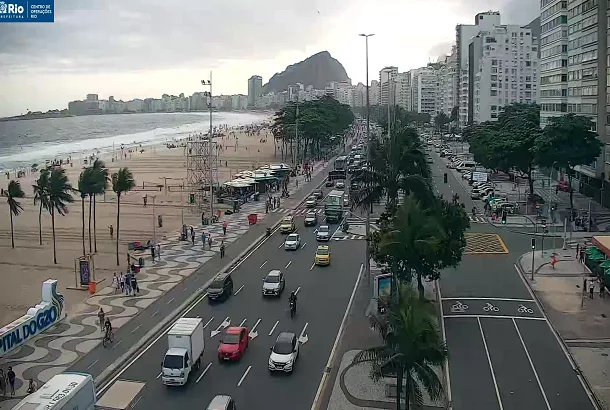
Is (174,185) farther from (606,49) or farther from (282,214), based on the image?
(606,49)

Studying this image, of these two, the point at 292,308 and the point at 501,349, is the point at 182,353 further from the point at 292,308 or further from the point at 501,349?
the point at 501,349

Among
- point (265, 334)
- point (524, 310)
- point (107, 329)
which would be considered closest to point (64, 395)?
point (107, 329)

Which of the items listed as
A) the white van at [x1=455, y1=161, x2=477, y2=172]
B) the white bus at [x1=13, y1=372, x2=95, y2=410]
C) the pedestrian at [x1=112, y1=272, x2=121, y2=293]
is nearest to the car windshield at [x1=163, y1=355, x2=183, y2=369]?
the white bus at [x1=13, y1=372, x2=95, y2=410]

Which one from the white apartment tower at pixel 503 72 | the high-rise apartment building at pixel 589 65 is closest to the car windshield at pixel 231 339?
the high-rise apartment building at pixel 589 65

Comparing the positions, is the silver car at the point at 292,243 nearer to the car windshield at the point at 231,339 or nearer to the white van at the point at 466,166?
the car windshield at the point at 231,339

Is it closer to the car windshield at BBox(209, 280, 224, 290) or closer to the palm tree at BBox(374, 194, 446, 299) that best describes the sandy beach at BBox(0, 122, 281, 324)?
the car windshield at BBox(209, 280, 224, 290)

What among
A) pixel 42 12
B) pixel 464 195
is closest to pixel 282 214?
pixel 464 195

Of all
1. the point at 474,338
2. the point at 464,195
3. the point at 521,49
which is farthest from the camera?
the point at 521,49
